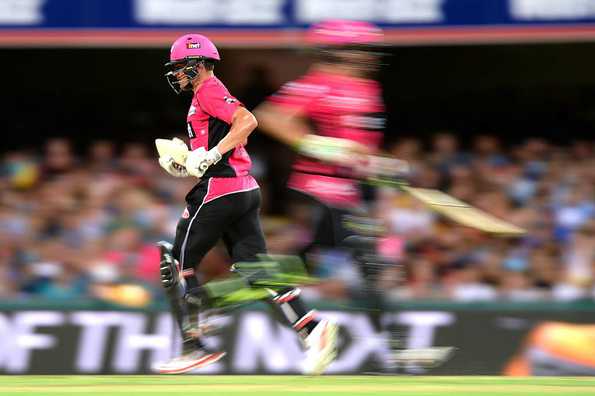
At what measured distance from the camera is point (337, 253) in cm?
932

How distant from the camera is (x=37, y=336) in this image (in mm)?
8633

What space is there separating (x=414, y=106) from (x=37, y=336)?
5.42 meters

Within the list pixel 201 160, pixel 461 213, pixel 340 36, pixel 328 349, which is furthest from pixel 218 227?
pixel 461 213

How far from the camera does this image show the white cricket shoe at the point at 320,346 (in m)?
6.83

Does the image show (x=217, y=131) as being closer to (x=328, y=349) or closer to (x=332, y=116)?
(x=332, y=116)

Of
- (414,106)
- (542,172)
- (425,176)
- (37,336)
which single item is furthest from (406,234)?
(37,336)

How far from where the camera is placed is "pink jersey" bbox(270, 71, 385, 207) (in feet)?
22.2

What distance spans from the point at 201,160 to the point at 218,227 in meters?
0.42

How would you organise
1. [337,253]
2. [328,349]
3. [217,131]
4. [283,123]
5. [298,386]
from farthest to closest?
[337,253] < [217,131] < [328,349] < [283,123] < [298,386]

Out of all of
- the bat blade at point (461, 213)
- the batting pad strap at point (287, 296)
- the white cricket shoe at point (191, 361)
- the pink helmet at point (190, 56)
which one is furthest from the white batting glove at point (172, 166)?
the bat blade at point (461, 213)

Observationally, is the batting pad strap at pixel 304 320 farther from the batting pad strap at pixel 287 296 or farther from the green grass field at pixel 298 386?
the green grass field at pixel 298 386

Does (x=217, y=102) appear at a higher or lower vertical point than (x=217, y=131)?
higher

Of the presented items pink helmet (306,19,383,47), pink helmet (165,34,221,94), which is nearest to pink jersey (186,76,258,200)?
pink helmet (165,34,221,94)

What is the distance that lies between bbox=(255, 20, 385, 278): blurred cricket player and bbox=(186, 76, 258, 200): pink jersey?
27 centimetres
